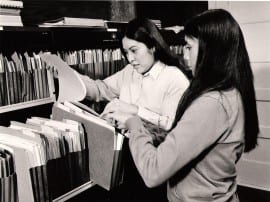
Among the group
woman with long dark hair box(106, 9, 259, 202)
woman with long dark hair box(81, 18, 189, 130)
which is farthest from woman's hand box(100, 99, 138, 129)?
woman with long dark hair box(81, 18, 189, 130)

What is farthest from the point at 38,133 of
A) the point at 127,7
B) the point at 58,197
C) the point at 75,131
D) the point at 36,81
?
the point at 127,7

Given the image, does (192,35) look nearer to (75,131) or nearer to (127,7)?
(75,131)

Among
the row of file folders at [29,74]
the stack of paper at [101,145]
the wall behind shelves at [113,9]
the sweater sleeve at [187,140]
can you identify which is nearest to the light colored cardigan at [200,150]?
the sweater sleeve at [187,140]

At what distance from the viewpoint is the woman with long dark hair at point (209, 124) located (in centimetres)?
89

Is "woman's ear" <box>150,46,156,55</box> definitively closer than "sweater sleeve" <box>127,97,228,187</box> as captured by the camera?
No

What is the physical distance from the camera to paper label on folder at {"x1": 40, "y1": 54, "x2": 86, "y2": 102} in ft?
4.82

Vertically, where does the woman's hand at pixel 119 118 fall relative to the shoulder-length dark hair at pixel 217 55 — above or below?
below

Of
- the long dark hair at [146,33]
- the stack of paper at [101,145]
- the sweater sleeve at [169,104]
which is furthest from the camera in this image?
the long dark hair at [146,33]

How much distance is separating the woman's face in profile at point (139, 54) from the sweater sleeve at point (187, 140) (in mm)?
855

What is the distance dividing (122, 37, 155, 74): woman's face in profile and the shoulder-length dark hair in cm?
72

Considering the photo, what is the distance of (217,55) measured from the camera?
948 millimetres

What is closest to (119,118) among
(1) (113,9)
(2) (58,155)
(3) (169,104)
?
(2) (58,155)

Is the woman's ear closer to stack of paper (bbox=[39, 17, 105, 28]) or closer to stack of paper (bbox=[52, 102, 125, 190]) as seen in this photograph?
stack of paper (bbox=[39, 17, 105, 28])

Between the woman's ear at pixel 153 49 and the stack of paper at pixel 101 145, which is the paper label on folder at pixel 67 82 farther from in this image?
the woman's ear at pixel 153 49
